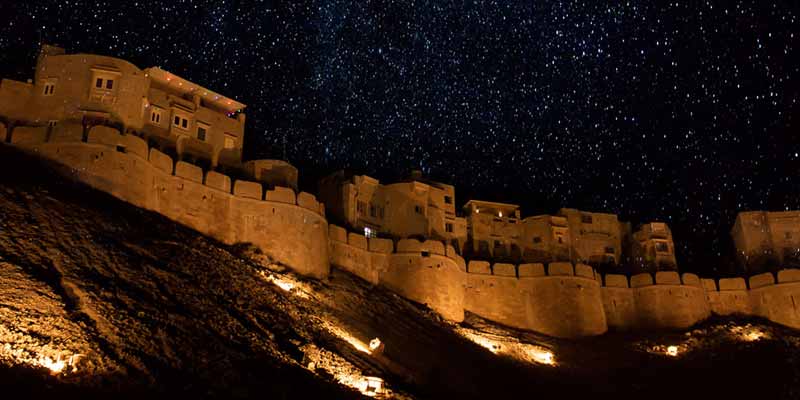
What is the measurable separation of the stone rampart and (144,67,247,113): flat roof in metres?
16.4

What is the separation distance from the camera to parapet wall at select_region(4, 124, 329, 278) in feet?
122

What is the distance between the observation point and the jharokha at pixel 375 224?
39.8 m

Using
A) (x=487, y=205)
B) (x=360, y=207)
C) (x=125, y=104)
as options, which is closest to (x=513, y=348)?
(x=360, y=207)

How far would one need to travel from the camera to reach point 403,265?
46.8 m

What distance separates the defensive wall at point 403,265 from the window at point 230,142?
21.7 feet

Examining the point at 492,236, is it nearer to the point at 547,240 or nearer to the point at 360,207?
the point at 547,240

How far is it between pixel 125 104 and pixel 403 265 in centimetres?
1597

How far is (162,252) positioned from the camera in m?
33.8

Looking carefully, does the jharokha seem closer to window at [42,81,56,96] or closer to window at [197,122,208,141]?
window at [42,81,56,96]

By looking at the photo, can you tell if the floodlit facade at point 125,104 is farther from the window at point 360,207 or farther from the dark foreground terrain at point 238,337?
the window at point 360,207

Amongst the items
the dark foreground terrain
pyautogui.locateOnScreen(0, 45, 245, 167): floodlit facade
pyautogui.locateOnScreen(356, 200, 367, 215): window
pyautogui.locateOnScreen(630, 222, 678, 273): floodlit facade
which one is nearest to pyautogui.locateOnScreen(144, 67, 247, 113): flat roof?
pyautogui.locateOnScreen(0, 45, 245, 167): floodlit facade

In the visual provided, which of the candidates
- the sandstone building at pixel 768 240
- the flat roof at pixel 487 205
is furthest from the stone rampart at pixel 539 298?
the sandstone building at pixel 768 240

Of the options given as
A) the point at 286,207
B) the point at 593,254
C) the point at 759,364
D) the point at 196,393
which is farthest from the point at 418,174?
the point at 196,393

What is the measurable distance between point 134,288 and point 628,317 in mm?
30912
